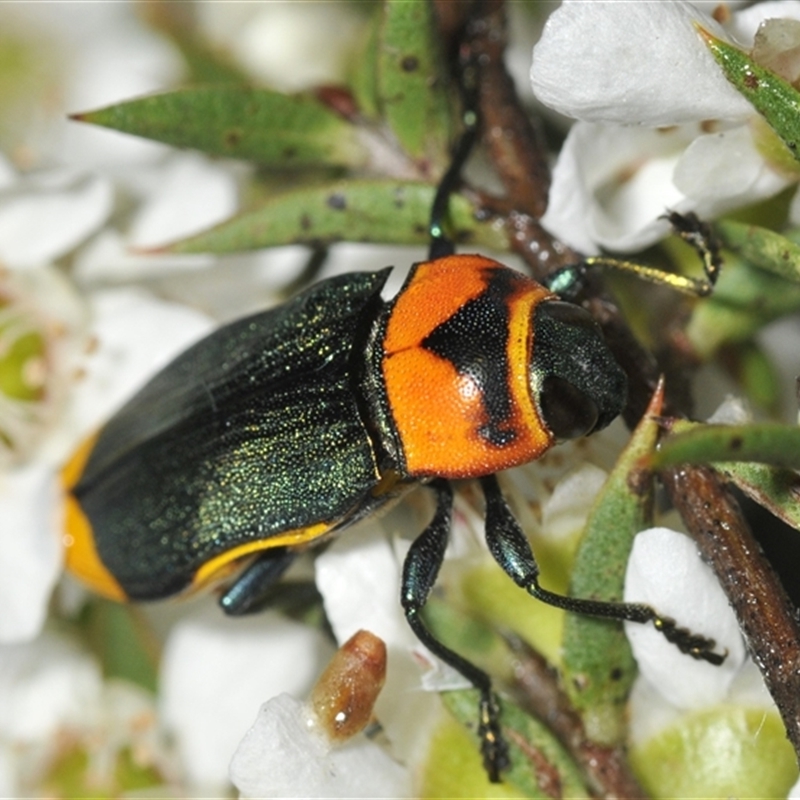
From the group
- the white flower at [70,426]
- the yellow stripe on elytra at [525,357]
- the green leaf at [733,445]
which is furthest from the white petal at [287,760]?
the white flower at [70,426]

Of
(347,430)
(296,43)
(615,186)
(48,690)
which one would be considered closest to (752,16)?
(615,186)

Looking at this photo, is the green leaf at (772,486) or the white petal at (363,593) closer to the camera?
the green leaf at (772,486)

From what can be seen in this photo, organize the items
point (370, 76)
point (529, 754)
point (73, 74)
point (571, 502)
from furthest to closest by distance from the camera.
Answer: point (73, 74), point (370, 76), point (571, 502), point (529, 754)

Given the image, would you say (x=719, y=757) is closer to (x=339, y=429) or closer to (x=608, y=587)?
(x=608, y=587)

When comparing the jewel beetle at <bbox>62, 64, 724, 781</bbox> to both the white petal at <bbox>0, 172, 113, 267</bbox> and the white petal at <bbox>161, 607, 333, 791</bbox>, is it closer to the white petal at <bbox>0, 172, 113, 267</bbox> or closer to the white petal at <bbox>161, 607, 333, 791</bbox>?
the white petal at <bbox>161, 607, 333, 791</bbox>

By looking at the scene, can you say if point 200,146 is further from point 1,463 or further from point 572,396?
point 1,463

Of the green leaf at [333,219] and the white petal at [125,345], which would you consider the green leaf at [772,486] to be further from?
the white petal at [125,345]
